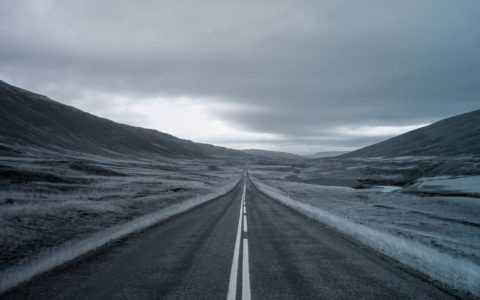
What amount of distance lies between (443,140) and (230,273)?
16493cm

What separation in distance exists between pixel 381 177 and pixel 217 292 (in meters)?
89.4

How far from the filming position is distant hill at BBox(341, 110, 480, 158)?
116 m

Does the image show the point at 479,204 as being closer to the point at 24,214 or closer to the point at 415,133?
the point at 24,214

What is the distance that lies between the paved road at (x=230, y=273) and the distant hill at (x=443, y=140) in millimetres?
113227

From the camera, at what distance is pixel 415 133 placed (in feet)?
603

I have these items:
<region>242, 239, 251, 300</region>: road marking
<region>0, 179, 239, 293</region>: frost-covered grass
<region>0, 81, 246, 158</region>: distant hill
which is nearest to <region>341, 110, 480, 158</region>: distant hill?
<region>242, 239, 251, 300</region>: road marking

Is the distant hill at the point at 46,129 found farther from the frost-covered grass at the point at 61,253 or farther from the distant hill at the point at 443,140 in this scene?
the distant hill at the point at 443,140

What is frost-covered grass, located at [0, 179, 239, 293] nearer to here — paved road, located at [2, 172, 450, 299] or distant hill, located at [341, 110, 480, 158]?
paved road, located at [2, 172, 450, 299]

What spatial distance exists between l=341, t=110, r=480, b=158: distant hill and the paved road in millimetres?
113227

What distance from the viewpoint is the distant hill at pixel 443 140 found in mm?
115875

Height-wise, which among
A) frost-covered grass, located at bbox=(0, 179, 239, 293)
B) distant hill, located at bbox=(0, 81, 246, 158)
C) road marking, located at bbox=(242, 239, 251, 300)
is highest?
distant hill, located at bbox=(0, 81, 246, 158)

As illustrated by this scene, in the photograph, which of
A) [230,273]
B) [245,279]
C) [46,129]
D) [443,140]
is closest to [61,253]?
[230,273]

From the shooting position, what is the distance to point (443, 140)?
144 meters

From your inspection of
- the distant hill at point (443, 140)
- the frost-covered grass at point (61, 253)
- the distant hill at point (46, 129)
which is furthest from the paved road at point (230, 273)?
the distant hill at point (46, 129)
